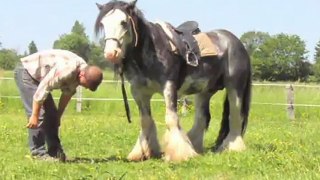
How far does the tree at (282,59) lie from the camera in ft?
283

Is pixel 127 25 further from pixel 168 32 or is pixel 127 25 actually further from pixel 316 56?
pixel 316 56

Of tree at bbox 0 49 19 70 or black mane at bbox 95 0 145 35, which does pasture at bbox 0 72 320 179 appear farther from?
tree at bbox 0 49 19 70

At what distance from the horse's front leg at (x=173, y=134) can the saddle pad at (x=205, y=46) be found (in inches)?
33.7

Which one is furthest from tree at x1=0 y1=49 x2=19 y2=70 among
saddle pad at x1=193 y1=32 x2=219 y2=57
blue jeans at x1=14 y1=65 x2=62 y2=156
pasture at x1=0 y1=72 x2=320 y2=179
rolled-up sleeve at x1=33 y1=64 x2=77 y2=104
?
rolled-up sleeve at x1=33 y1=64 x2=77 y2=104

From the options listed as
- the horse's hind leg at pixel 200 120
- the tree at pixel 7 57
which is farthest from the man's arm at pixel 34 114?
the tree at pixel 7 57

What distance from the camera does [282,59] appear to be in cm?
9038

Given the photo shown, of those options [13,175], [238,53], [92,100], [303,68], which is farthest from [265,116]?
[303,68]

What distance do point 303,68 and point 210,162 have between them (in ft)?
283

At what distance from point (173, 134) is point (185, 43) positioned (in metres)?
1.28

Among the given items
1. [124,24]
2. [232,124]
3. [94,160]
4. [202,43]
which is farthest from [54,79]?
[232,124]

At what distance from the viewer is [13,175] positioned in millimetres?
5973

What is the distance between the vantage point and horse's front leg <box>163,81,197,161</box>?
764cm

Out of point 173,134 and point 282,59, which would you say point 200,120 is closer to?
point 173,134

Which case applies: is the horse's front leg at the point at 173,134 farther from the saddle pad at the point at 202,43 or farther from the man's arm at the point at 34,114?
the man's arm at the point at 34,114
